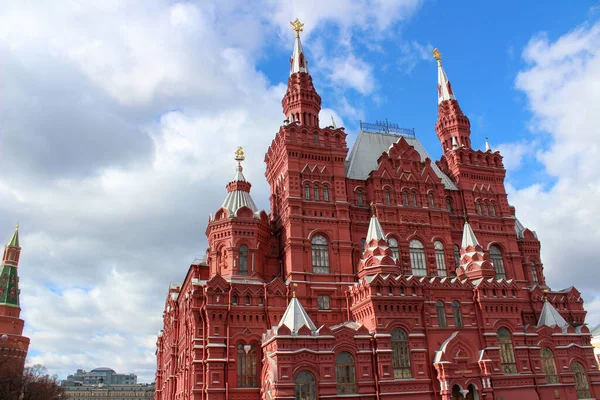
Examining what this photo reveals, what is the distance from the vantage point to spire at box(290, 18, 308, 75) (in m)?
47.0

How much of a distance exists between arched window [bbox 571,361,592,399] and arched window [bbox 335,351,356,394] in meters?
18.0

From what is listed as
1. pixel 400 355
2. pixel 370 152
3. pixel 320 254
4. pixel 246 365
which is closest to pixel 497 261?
pixel 370 152

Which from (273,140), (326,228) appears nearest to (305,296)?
(326,228)

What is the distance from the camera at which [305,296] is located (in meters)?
35.8

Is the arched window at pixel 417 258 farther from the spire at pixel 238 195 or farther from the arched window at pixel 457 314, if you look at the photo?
the spire at pixel 238 195

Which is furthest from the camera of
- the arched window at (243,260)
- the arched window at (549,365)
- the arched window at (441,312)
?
the arched window at (243,260)

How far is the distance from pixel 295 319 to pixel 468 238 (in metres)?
16.5

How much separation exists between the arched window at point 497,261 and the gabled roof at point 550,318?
4.03 metres

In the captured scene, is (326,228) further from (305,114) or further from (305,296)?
(305,114)

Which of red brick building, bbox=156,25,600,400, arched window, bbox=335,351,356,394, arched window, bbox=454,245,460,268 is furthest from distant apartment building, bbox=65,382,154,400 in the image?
arched window, bbox=335,351,356,394

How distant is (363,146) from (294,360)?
21935mm

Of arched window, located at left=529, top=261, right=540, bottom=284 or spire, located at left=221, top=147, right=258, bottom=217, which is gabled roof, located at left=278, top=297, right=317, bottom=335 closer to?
spire, located at left=221, top=147, right=258, bottom=217

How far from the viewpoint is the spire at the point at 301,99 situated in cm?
4396

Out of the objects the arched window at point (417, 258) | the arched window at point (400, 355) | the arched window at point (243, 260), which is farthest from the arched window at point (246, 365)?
the arched window at point (417, 258)
